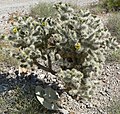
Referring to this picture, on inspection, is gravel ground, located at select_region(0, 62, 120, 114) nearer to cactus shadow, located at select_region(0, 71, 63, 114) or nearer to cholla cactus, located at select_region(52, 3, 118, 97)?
cactus shadow, located at select_region(0, 71, 63, 114)

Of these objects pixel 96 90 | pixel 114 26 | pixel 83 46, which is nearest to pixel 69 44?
pixel 83 46

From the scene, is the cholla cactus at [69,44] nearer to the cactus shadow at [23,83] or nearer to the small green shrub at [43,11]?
the cactus shadow at [23,83]

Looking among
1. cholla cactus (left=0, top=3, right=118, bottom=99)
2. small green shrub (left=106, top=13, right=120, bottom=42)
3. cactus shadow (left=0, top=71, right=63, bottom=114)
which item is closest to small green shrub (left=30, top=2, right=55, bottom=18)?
small green shrub (left=106, top=13, right=120, bottom=42)

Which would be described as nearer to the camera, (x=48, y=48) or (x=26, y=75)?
(x=48, y=48)

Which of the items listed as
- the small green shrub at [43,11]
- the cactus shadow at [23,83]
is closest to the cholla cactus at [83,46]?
the cactus shadow at [23,83]

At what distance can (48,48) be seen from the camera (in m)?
4.47

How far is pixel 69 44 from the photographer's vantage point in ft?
13.8

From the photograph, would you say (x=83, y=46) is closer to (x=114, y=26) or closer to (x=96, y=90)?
(x=96, y=90)

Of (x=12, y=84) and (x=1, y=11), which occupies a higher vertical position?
(x=12, y=84)

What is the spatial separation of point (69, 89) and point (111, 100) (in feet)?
1.95

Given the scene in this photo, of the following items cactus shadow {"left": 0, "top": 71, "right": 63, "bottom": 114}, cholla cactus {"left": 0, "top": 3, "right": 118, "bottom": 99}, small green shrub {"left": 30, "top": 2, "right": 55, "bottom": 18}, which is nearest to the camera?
cholla cactus {"left": 0, "top": 3, "right": 118, "bottom": 99}

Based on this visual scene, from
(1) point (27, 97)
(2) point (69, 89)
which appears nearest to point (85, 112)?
(2) point (69, 89)

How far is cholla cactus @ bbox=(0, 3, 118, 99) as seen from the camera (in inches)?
162

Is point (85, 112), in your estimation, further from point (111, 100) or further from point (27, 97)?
point (27, 97)
